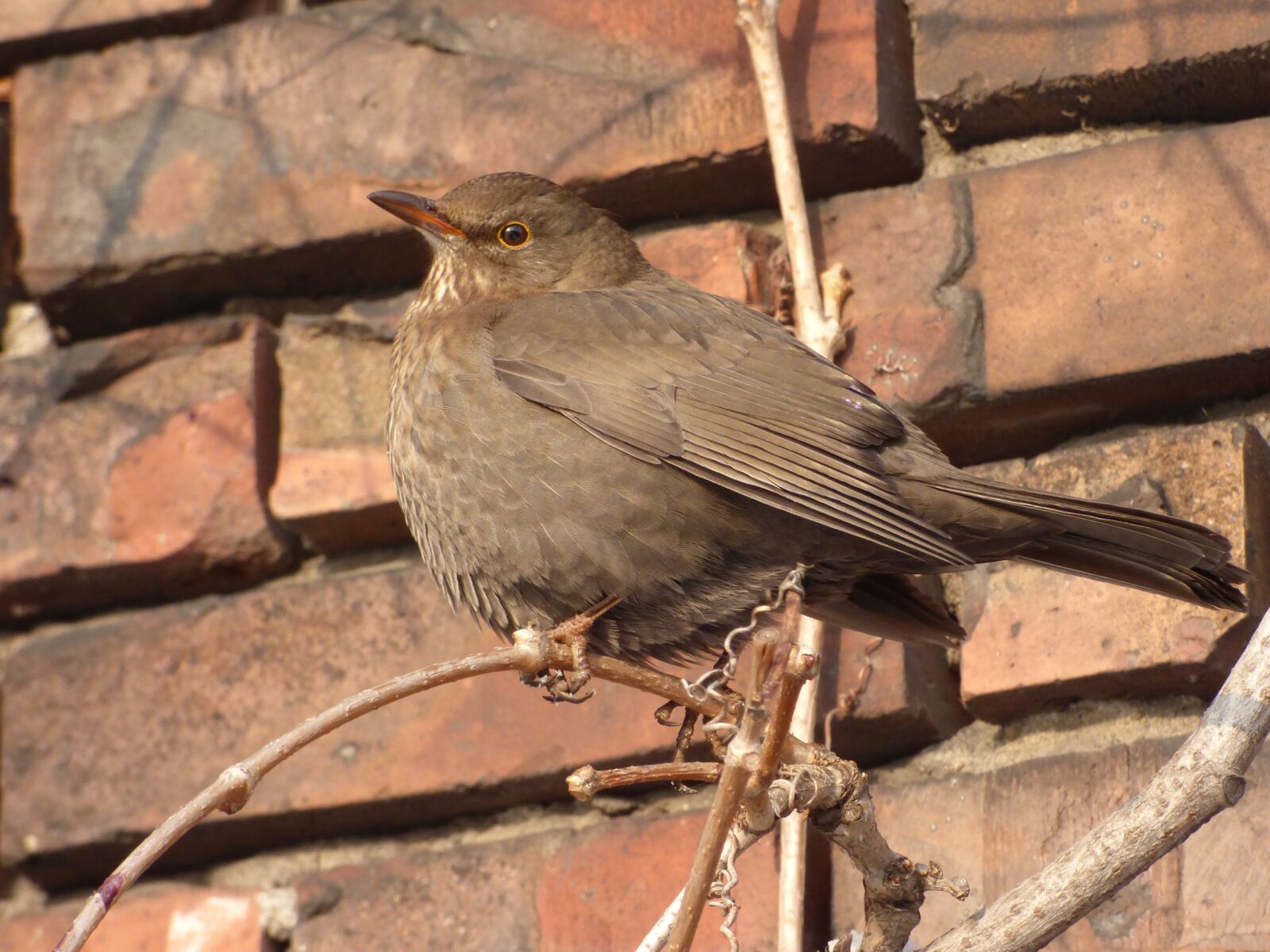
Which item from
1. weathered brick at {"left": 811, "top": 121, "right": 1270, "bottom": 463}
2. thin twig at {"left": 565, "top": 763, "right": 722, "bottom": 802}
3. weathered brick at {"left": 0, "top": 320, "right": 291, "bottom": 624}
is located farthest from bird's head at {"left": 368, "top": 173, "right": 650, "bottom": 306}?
thin twig at {"left": 565, "top": 763, "right": 722, "bottom": 802}

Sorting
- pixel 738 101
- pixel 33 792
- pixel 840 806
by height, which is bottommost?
pixel 33 792

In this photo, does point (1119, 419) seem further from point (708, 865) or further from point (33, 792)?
point (33, 792)

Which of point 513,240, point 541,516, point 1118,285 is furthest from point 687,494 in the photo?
point 513,240

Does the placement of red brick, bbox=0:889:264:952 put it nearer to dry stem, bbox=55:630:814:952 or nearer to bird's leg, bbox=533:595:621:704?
bird's leg, bbox=533:595:621:704

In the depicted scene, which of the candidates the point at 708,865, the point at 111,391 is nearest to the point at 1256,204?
the point at 708,865

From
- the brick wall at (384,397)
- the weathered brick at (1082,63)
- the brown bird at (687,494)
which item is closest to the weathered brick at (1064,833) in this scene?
the brick wall at (384,397)

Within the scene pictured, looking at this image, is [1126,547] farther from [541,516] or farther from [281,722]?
[281,722]

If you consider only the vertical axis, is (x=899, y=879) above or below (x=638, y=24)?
below
